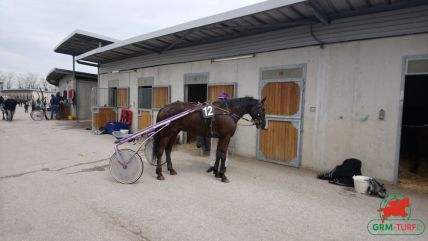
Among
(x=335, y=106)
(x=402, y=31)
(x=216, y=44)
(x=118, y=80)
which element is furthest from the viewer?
(x=118, y=80)

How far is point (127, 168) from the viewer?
4621 millimetres

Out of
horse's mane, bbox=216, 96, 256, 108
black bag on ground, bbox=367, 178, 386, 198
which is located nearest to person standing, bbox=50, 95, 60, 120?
horse's mane, bbox=216, 96, 256, 108

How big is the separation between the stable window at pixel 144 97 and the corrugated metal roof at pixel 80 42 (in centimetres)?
450

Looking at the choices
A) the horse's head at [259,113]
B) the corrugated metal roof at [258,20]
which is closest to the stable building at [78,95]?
the corrugated metal roof at [258,20]

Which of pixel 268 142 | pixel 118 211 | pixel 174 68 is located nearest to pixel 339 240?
pixel 118 211

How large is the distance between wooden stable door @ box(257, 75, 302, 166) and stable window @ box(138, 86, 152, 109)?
554cm

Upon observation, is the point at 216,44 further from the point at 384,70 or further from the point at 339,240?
the point at 339,240

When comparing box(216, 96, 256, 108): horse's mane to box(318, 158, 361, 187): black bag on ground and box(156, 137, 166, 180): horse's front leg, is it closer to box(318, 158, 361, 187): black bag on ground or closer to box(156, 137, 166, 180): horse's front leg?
box(156, 137, 166, 180): horse's front leg

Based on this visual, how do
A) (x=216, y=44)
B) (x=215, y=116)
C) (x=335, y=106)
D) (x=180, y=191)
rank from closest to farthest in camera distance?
1. (x=180, y=191)
2. (x=215, y=116)
3. (x=335, y=106)
4. (x=216, y=44)

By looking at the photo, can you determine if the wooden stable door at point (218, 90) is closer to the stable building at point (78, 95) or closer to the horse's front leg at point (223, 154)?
the horse's front leg at point (223, 154)

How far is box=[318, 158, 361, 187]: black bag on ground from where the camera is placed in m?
4.93

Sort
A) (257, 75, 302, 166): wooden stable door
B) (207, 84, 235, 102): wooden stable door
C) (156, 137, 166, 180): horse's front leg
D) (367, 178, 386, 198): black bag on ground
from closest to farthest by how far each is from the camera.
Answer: (367, 178, 386, 198): black bag on ground, (156, 137, 166, 180): horse's front leg, (257, 75, 302, 166): wooden stable door, (207, 84, 235, 102): wooden stable door

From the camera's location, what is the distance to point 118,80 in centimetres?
1229

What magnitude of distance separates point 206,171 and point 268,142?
6.78 feet
